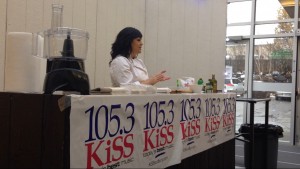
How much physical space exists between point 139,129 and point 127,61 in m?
1.06

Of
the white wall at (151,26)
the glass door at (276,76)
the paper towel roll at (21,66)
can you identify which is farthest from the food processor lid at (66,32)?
the glass door at (276,76)

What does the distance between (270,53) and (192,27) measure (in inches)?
119

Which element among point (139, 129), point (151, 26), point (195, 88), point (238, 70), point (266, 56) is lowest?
point (139, 129)

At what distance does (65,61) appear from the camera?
1409mm

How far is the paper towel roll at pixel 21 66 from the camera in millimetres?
1520

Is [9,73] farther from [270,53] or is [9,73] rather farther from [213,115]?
[270,53]

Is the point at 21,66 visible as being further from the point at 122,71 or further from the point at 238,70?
the point at 238,70

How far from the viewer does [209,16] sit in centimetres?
486

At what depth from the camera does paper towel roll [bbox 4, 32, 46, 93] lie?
1.52m

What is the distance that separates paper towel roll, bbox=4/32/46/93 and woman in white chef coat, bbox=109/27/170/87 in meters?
0.92

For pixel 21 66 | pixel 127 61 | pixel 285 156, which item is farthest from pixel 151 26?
pixel 285 156

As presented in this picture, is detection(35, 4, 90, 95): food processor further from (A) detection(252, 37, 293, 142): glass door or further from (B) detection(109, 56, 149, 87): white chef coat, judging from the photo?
(A) detection(252, 37, 293, 142): glass door

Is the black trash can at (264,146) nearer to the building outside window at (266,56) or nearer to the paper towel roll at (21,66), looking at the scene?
the building outside window at (266,56)

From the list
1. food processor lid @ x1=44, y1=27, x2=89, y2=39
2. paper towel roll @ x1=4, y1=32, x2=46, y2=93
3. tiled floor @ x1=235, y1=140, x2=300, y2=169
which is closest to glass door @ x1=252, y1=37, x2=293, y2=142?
tiled floor @ x1=235, y1=140, x2=300, y2=169
